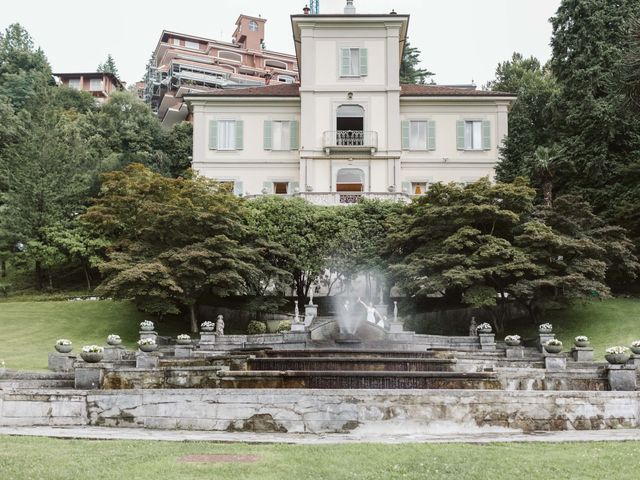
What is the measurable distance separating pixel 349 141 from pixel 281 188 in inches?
203

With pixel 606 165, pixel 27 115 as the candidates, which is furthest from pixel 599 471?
pixel 27 115

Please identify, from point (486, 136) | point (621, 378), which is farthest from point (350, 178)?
point (621, 378)

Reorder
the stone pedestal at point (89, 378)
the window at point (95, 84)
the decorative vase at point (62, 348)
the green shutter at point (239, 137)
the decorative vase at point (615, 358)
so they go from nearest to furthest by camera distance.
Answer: the stone pedestal at point (89, 378)
the decorative vase at point (615, 358)
the decorative vase at point (62, 348)
the green shutter at point (239, 137)
the window at point (95, 84)

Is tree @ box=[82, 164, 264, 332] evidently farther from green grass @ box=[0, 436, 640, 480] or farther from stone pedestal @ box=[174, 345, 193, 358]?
green grass @ box=[0, 436, 640, 480]

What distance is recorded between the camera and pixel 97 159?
46.3m

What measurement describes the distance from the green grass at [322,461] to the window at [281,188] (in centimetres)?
3314

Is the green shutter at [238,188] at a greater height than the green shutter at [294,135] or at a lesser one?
lesser

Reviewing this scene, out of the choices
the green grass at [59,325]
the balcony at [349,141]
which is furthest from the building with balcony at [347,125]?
the green grass at [59,325]

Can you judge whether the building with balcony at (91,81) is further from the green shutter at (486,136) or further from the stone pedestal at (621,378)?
the stone pedestal at (621,378)

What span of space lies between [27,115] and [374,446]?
38.4m

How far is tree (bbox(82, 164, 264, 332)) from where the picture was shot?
29250mm

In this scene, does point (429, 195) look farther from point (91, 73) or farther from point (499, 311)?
point (91, 73)

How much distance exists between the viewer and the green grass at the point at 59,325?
2758 centimetres

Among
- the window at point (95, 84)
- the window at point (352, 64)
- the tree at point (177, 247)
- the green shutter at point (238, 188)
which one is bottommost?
the tree at point (177, 247)
